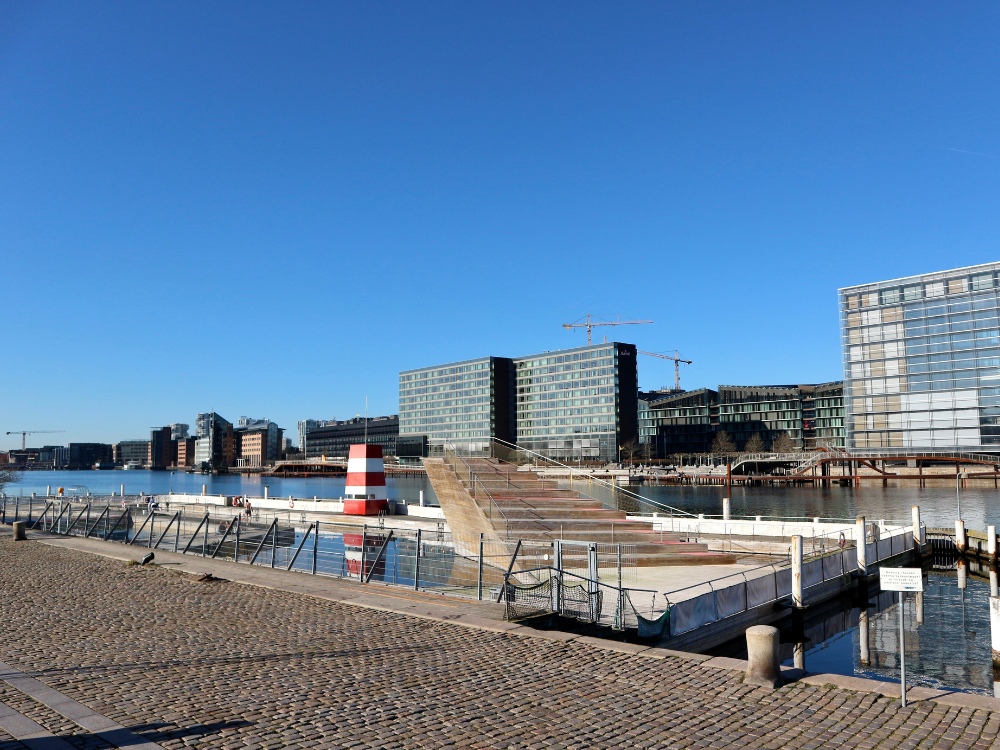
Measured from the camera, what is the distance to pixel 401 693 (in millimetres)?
10117

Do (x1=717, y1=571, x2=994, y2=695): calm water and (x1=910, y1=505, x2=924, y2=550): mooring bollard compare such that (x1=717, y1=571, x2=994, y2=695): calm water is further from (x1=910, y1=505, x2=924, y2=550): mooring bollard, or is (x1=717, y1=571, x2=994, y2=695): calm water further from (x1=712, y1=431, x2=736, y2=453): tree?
(x1=712, y1=431, x2=736, y2=453): tree

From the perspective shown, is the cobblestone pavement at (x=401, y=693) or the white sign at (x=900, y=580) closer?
the cobblestone pavement at (x=401, y=693)

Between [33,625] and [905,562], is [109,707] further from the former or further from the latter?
[905,562]

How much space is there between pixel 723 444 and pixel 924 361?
61.3 meters

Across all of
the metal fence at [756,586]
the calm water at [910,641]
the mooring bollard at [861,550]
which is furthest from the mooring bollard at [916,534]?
the mooring bollard at [861,550]

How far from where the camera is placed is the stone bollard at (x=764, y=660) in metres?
10.6

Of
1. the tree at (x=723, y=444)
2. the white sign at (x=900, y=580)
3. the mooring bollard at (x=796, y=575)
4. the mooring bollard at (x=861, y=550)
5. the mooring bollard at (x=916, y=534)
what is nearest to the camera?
the white sign at (x=900, y=580)

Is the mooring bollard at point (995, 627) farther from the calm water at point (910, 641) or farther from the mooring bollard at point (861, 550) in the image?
the mooring bollard at point (861, 550)

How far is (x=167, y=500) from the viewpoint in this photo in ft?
199

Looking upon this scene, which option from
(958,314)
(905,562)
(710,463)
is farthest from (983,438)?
(905,562)

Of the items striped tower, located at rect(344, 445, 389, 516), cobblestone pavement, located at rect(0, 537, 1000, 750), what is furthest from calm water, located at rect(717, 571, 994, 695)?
striped tower, located at rect(344, 445, 389, 516)

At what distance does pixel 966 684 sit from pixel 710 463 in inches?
6457

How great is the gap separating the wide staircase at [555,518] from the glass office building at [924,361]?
389 feet

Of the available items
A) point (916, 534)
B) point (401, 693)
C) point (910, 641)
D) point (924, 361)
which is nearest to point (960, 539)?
point (916, 534)
